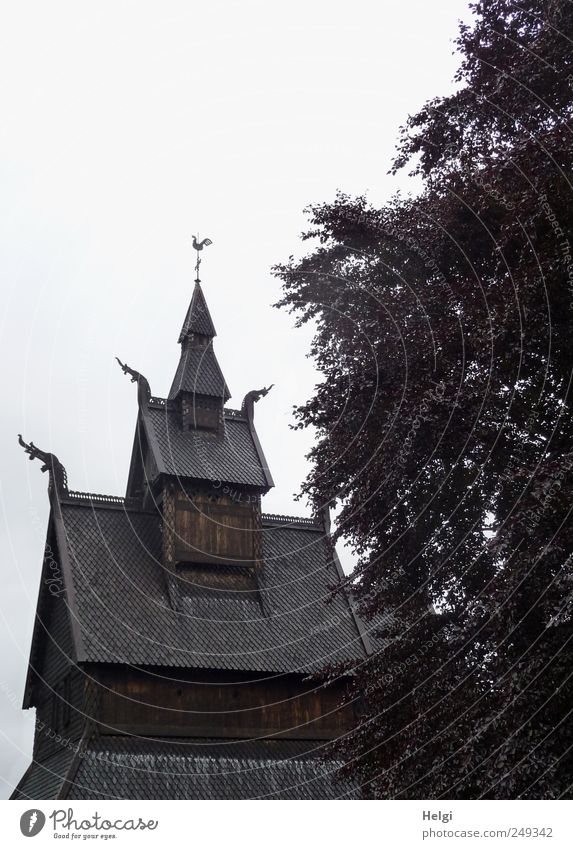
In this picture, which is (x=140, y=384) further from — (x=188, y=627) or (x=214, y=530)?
(x=188, y=627)

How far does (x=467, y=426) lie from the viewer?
16.5 meters

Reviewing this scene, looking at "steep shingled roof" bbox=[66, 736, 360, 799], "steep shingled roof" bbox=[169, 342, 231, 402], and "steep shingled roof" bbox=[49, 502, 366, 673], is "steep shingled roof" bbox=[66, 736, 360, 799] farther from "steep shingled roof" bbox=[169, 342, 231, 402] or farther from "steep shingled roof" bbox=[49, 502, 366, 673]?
"steep shingled roof" bbox=[169, 342, 231, 402]

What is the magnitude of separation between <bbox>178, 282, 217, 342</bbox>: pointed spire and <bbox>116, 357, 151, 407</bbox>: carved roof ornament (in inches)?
98.7

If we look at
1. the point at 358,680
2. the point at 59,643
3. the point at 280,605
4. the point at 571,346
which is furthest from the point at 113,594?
the point at 571,346

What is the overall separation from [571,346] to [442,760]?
7131 mm

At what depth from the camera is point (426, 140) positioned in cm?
2075

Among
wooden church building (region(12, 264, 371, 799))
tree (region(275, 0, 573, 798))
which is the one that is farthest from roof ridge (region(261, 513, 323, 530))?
tree (region(275, 0, 573, 798))

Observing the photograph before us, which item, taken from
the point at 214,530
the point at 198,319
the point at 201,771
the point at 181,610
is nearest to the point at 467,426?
the point at 201,771

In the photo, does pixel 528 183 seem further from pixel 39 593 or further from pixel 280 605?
pixel 39 593

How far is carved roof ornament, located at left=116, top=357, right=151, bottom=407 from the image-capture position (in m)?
35.5

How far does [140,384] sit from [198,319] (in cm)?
352

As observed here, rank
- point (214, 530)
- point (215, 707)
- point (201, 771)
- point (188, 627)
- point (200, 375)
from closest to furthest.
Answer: point (201, 771), point (215, 707), point (188, 627), point (214, 530), point (200, 375)

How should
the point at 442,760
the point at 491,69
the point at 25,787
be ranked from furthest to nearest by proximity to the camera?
the point at 25,787 → the point at 491,69 → the point at 442,760

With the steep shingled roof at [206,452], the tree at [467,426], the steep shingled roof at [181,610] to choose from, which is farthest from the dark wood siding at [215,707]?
the tree at [467,426]
